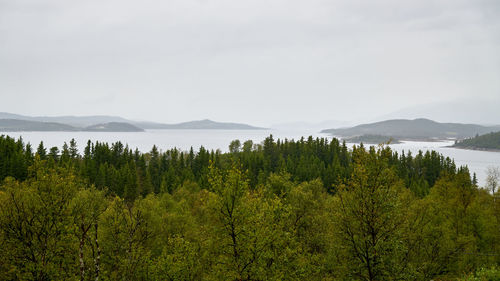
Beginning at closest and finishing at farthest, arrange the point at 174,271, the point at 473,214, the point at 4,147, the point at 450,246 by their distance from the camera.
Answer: the point at 174,271
the point at 450,246
the point at 473,214
the point at 4,147

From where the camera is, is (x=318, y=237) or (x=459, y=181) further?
(x=459, y=181)

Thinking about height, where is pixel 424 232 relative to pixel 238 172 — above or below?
below

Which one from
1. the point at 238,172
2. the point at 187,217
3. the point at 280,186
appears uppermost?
the point at 238,172

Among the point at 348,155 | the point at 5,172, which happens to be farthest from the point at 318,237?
the point at 348,155

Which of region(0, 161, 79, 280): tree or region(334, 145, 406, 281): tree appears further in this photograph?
region(0, 161, 79, 280): tree

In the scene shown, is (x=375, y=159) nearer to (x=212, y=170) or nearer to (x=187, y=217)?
(x=212, y=170)

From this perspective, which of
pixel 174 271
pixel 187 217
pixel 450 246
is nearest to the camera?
pixel 174 271

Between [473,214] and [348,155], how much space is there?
12032cm

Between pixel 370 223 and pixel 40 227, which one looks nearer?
pixel 370 223

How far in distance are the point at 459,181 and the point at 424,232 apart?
88.9 ft

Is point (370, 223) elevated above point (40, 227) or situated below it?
above

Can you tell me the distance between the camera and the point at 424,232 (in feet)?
138

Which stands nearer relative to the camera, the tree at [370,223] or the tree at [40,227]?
the tree at [370,223]

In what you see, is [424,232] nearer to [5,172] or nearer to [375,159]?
[375,159]
